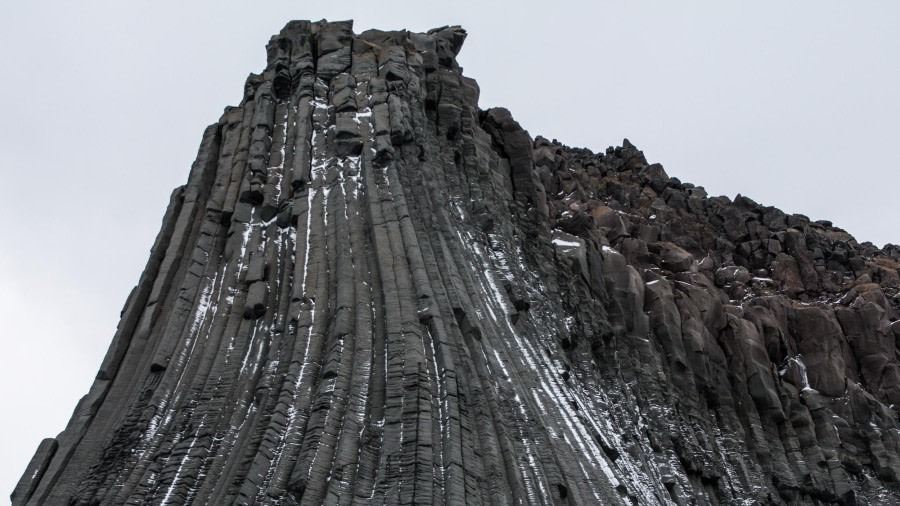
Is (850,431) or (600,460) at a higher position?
(850,431)

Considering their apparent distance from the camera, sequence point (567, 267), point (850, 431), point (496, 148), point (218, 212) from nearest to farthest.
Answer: point (218, 212), point (567, 267), point (496, 148), point (850, 431)

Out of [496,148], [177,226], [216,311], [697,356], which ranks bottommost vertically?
[216,311]

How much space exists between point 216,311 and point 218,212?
4441 mm

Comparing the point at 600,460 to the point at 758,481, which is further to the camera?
the point at 758,481

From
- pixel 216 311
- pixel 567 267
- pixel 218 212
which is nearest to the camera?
pixel 216 311

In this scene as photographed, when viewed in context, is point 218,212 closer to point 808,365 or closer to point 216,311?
point 216,311

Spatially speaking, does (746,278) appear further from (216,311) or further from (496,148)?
(216,311)

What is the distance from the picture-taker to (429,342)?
23672mm

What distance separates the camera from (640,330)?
135 ft

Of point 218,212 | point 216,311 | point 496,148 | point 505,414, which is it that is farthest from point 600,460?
point 496,148

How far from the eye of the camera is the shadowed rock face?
2183cm

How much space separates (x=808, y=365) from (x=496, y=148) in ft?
57.2

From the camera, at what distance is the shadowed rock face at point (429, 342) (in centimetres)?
2183

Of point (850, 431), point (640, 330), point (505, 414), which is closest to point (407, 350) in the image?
point (505, 414)
